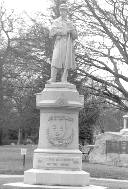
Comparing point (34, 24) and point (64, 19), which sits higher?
point (34, 24)

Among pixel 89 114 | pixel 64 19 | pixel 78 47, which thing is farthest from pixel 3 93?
pixel 64 19

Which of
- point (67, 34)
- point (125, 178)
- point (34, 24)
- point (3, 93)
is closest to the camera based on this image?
point (67, 34)

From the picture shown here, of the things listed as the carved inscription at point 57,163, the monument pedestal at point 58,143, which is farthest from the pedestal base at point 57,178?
the carved inscription at point 57,163

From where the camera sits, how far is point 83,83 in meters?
28.0

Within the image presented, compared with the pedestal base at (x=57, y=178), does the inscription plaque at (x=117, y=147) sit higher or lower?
higher

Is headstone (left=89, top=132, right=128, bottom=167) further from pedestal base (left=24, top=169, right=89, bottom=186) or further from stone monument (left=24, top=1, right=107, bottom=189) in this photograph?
pedestal base (left=24, top=169, right=89, bottom=186)

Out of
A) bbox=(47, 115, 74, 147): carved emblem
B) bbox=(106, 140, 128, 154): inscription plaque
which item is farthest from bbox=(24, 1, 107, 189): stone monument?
bbox=(106, 140, 128, 154): inscription plaque

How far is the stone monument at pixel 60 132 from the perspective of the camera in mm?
16469

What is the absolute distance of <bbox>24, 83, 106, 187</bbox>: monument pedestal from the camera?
54.0 feet

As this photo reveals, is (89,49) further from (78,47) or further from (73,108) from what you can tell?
(73,108)

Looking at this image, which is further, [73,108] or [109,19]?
[109,19]

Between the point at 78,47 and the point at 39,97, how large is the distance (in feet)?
24.4

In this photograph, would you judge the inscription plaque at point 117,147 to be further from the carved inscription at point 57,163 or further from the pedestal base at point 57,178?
the pedestal base at point 57,178

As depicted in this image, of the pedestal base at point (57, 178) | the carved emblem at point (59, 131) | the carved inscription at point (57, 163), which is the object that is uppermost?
the carved emblem at point (59, 131)
